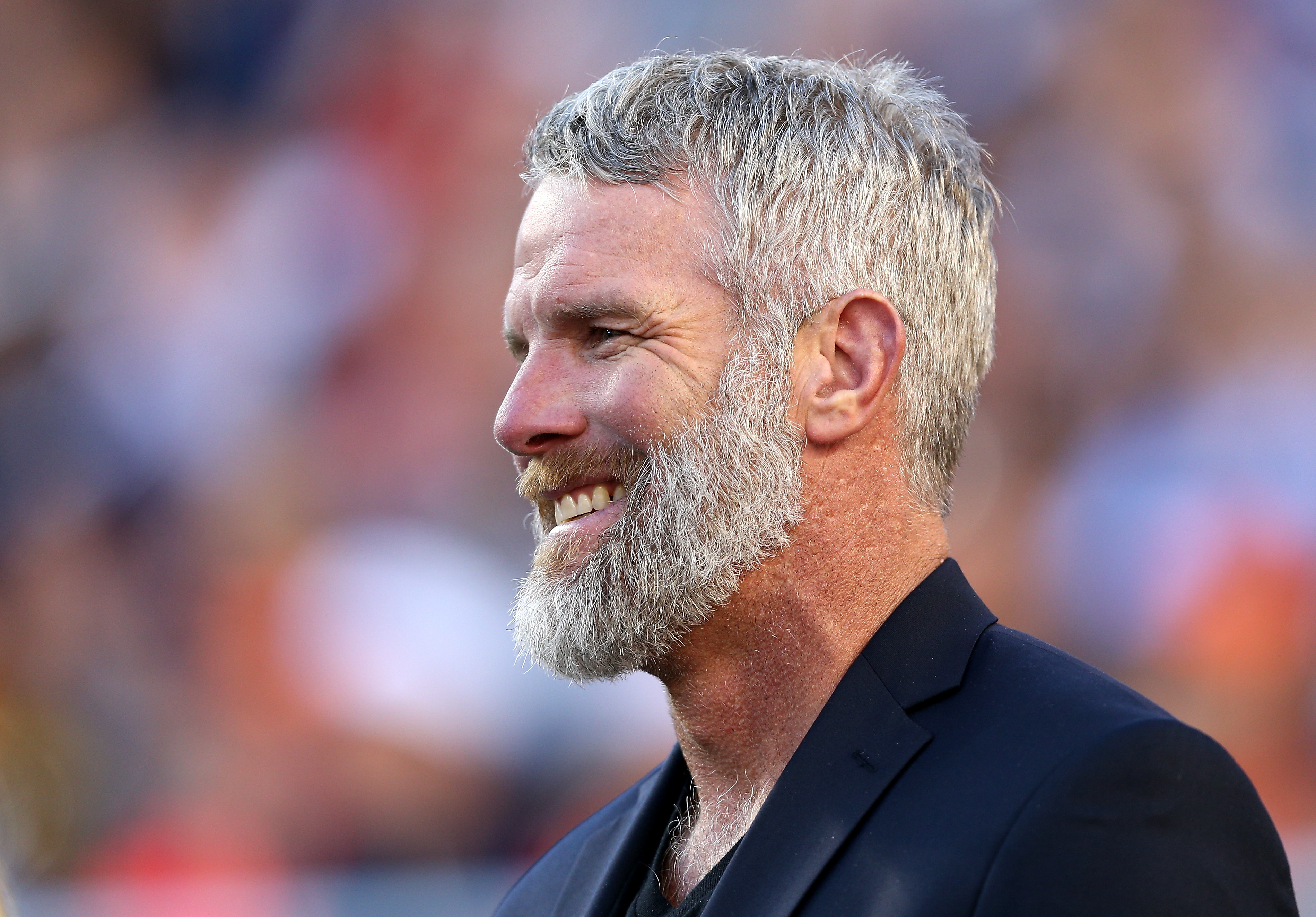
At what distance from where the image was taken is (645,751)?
5.13 meters

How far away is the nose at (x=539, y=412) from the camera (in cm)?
201

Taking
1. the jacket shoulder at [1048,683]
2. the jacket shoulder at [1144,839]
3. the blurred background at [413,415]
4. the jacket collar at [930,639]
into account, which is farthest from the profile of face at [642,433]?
the blurred background at [413,415]

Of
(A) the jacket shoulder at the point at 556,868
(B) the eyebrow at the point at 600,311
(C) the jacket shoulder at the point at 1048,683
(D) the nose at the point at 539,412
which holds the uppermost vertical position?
(B) the eyebrow at the point at 600,311

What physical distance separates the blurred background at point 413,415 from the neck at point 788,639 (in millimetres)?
3201

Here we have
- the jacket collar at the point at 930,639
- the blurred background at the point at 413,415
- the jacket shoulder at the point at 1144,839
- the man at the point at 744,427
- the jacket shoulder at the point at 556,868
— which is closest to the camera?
the jacket shoulder at the point at 1144,839

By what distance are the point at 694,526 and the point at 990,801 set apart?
0.66 metres

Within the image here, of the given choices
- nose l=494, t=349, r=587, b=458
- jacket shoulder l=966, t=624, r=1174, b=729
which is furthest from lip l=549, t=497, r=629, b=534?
jacket shoulder l=966, t=624, r=1174, b=729

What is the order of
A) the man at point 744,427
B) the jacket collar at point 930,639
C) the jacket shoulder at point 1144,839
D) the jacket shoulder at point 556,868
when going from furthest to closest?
the jacket shoulder at point 556,868
the man at point 744,427
the jacket collar at point 930,639
the jacket shoulder at point 1144,839

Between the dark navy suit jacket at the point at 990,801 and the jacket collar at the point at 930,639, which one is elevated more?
the jacket collar at the point at 930,639

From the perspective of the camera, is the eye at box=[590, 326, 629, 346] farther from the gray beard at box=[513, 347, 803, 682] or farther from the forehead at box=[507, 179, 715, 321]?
the gray beard at box=[513, 347, 803, 682]

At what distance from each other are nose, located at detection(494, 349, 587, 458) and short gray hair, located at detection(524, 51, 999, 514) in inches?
12.7

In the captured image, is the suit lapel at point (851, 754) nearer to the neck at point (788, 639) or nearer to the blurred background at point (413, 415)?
the neck at point (788, 639)

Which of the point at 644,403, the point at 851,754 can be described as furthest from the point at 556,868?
the point at 644,403

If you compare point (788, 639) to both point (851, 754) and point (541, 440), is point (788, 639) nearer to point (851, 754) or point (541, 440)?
point (851, 754)
